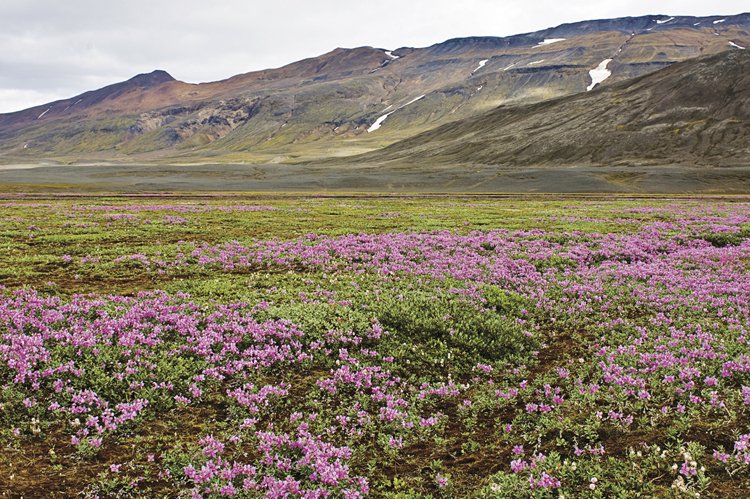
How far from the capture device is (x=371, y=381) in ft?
30.6

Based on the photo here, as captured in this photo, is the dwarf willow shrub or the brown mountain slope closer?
the dwarf willow shrub

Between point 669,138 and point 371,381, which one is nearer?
point 371,381

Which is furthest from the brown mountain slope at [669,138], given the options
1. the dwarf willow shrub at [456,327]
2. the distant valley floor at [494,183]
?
the dwarf willow shrub at [456,327]

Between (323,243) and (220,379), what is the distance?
14.3 m

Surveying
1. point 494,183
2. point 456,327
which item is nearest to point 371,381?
point 456,327

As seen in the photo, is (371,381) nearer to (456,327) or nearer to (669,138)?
(456,327)

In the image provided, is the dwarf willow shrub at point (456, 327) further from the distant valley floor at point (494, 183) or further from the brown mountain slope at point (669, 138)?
the brown mountain slope at point (669, 138)

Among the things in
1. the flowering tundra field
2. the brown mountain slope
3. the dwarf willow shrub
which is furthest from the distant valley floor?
the dwarf willow shrub

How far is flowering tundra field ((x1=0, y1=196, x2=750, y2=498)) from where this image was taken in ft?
21.2

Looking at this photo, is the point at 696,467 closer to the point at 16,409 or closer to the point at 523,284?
the point at 523,284

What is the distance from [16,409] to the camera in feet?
24.1

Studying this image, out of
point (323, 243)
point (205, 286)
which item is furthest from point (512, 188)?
point (205, 286)

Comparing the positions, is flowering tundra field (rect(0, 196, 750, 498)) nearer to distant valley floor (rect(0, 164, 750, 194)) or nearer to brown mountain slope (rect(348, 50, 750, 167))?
distant valley floor (rect(0, 164, 750, 194))

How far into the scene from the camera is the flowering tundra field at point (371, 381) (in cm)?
647
